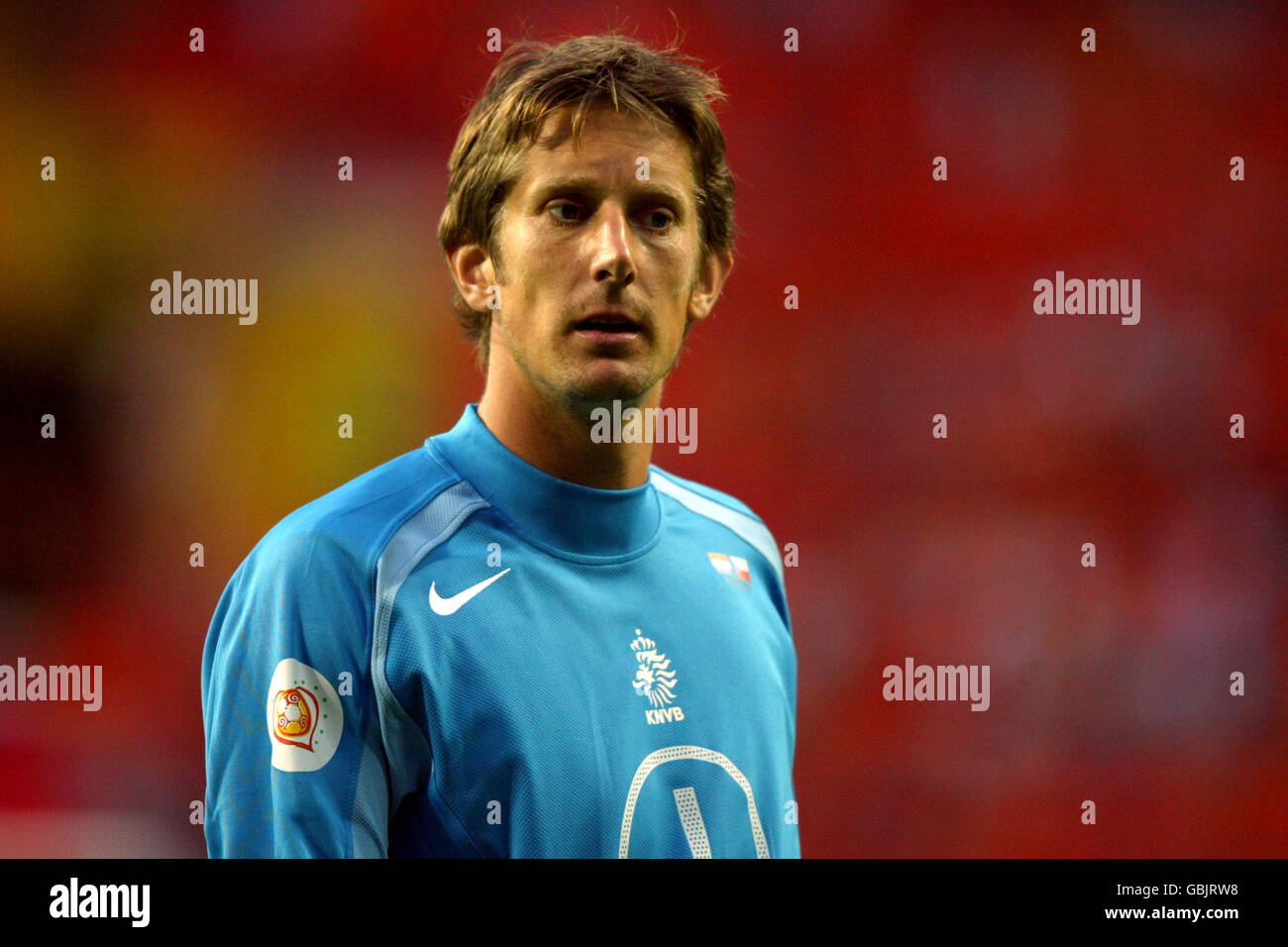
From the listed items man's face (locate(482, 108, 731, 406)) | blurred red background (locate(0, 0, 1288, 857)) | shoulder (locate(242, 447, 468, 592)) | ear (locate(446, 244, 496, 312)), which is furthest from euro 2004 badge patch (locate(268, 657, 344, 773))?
blurred red background (locate(0, 0, 1288, 857))

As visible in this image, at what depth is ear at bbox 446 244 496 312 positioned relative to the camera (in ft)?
6.71

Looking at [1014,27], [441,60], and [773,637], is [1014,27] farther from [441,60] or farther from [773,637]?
[773,637]

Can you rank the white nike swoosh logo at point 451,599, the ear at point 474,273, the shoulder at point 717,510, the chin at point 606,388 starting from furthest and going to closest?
1. the shoulder at point 717,510
2. the ear at point 474,273
3. the chin at point 606,388
4. the white nike swoosh logo at point 451,599

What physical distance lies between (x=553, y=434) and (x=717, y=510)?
0.60m

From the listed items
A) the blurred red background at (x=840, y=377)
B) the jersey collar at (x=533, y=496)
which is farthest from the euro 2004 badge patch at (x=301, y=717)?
the blurred red background at (x=840, y=377)

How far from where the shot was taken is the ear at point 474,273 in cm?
204

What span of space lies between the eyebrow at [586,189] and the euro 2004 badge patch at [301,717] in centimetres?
88

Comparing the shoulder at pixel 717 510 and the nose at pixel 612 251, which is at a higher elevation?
the nose at pixel 612 251

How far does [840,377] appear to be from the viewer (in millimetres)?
4492

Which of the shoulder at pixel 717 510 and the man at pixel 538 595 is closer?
the man at pixel 538 595

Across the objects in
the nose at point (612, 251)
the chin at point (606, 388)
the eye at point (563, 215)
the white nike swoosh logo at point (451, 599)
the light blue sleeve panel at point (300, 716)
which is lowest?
the light blue sleeve panel at point (300, 716)

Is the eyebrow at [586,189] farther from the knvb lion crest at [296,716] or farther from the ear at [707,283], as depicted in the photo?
the knvb lion crest at [296,716]

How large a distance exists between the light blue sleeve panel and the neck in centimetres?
37

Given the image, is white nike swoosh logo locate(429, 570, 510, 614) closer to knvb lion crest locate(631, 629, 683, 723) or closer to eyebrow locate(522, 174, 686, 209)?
knvb lion crest locate(631, 629, 683, 723)
